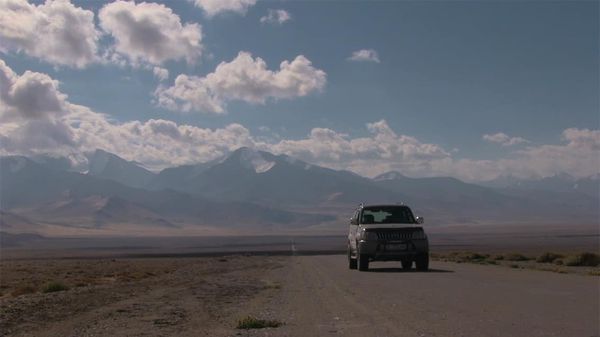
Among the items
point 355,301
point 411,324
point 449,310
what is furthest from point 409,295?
point 411,324

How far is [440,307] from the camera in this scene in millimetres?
12883

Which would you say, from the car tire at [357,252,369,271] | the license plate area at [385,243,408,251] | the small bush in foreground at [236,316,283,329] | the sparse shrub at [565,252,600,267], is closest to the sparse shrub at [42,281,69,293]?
the car tire at [357,252,369,271]

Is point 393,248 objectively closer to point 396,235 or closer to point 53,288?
point 396,235

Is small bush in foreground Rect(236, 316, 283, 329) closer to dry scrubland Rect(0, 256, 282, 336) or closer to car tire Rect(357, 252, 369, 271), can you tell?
dry scrubland Rect(0, 256, 282, 336)

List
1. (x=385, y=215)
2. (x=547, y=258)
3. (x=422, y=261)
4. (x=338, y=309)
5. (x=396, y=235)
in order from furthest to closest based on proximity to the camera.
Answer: (x=547, y=258) → (x=385, y=215) → (x=422, y=261) → (x=396, y=235) → (x=338, y=309)

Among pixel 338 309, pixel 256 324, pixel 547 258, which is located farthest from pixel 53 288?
pixel 547 258

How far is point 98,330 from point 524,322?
688 centimetres

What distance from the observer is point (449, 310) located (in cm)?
1243

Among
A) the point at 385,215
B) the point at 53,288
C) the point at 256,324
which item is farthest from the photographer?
the point at 385,215

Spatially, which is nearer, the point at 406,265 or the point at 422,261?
the point at 422,261

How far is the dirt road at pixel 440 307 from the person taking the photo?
409 inches

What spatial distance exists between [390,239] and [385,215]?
1799mm

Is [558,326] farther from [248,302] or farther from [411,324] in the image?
[248,302]

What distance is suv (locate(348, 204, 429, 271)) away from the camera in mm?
23062
